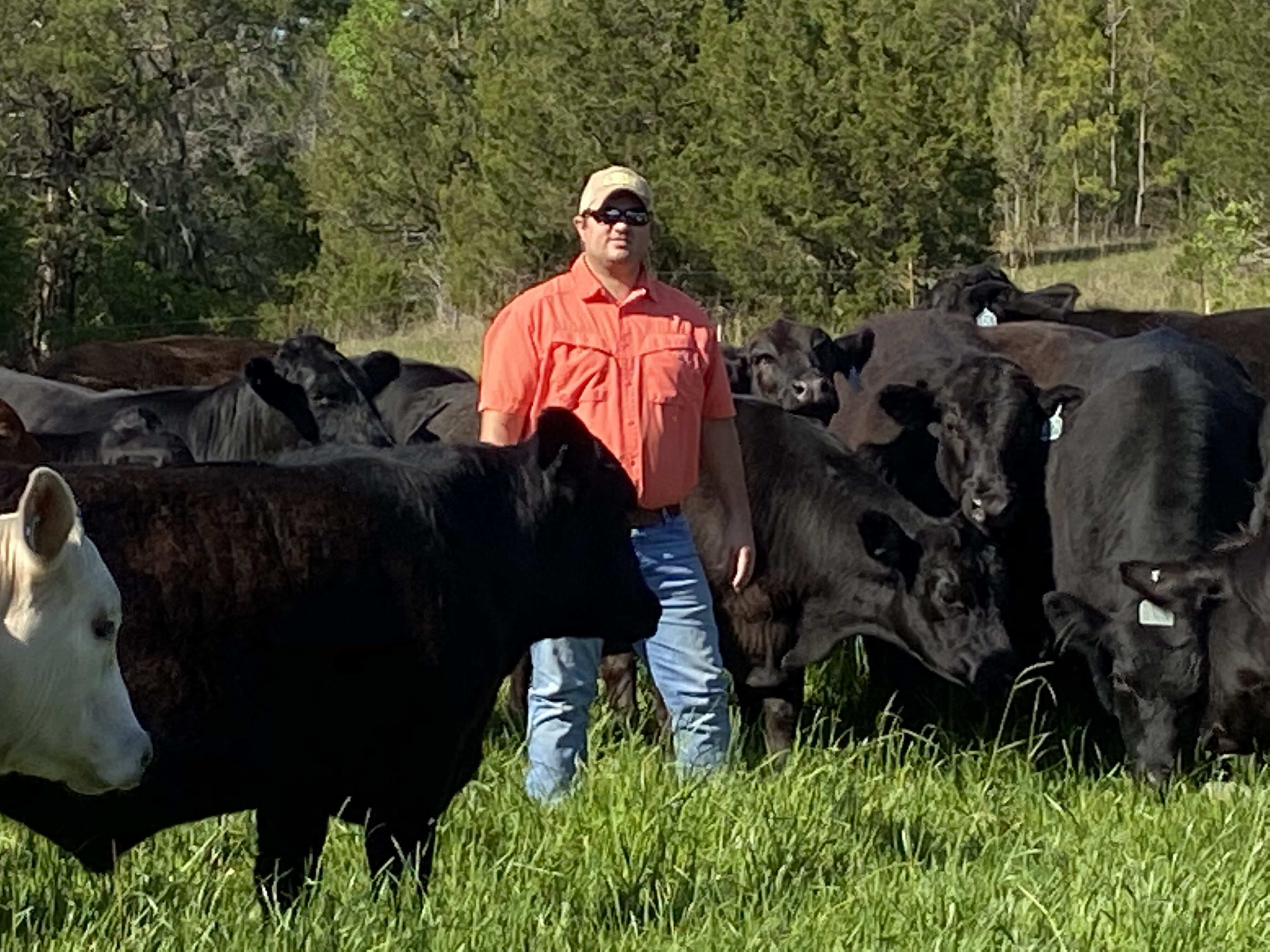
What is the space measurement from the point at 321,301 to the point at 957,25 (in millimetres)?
24775

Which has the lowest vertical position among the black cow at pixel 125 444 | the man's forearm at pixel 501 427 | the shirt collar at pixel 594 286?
the black cow at pixel 125 444

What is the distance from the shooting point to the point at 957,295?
14.1m

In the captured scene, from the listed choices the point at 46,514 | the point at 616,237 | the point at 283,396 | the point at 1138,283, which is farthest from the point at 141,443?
the point at 1138,283

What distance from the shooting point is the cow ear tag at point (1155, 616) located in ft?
26.2

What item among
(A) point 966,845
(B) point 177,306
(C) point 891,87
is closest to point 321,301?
(B) point 177,306

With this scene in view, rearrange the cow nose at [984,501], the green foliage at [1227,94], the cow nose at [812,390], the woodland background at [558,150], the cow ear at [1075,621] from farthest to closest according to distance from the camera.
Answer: the green foliage at [1227,94] → the woodland background at [558,150] → the cow nose at [812,390] → the cow nose at [984,501] → the cow ear at [1075,621]

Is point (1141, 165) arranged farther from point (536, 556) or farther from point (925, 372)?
point (536, 556)

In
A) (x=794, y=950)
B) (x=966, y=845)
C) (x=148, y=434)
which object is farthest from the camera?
(x=148, y=434)

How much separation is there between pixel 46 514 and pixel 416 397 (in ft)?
25.2

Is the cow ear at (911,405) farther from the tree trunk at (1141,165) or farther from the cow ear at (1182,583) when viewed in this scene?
the tree trunk at (1141,165)

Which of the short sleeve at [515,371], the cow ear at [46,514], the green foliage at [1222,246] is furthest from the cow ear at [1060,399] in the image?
the green foliage at [1222,246]

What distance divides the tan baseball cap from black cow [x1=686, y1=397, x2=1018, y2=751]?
234 cm

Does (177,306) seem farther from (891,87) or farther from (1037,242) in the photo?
(1037,242)

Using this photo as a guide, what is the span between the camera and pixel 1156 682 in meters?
8.01
